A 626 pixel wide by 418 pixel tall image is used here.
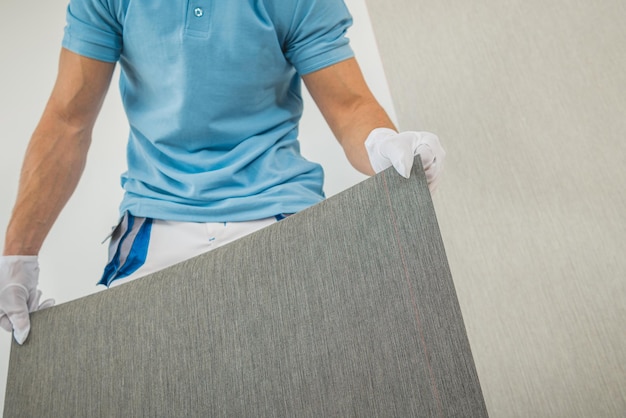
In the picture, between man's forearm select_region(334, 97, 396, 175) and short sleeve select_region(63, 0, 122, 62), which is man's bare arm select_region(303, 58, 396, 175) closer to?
A: man's forearm select_region(334, 97, 396, 175)

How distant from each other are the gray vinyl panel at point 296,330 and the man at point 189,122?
0.28 metres

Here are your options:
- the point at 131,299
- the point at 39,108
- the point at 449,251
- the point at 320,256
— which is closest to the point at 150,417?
the point at 131,299

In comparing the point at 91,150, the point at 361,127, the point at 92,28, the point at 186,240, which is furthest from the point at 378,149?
the point at 91,150

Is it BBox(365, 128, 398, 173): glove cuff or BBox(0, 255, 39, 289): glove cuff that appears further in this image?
BBox(0, 255, 39, 289): glove cuff

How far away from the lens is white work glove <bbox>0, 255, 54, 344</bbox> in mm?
1157

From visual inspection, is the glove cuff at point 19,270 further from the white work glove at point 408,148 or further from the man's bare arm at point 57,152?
the white work glove at point 408,148

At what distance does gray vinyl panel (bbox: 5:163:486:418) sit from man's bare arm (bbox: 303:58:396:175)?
48cm

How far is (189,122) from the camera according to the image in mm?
1330

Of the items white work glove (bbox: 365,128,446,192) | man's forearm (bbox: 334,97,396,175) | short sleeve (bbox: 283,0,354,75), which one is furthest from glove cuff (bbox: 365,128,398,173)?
short sleeve (bbox: 283,0,354,75)

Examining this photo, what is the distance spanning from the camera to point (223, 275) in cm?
93

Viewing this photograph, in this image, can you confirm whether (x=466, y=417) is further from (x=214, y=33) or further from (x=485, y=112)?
(x=485, y=112)

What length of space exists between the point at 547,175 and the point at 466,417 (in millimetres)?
1090

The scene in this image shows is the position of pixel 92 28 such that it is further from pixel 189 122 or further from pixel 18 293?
pixel 18 293

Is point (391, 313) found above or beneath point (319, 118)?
beneath
